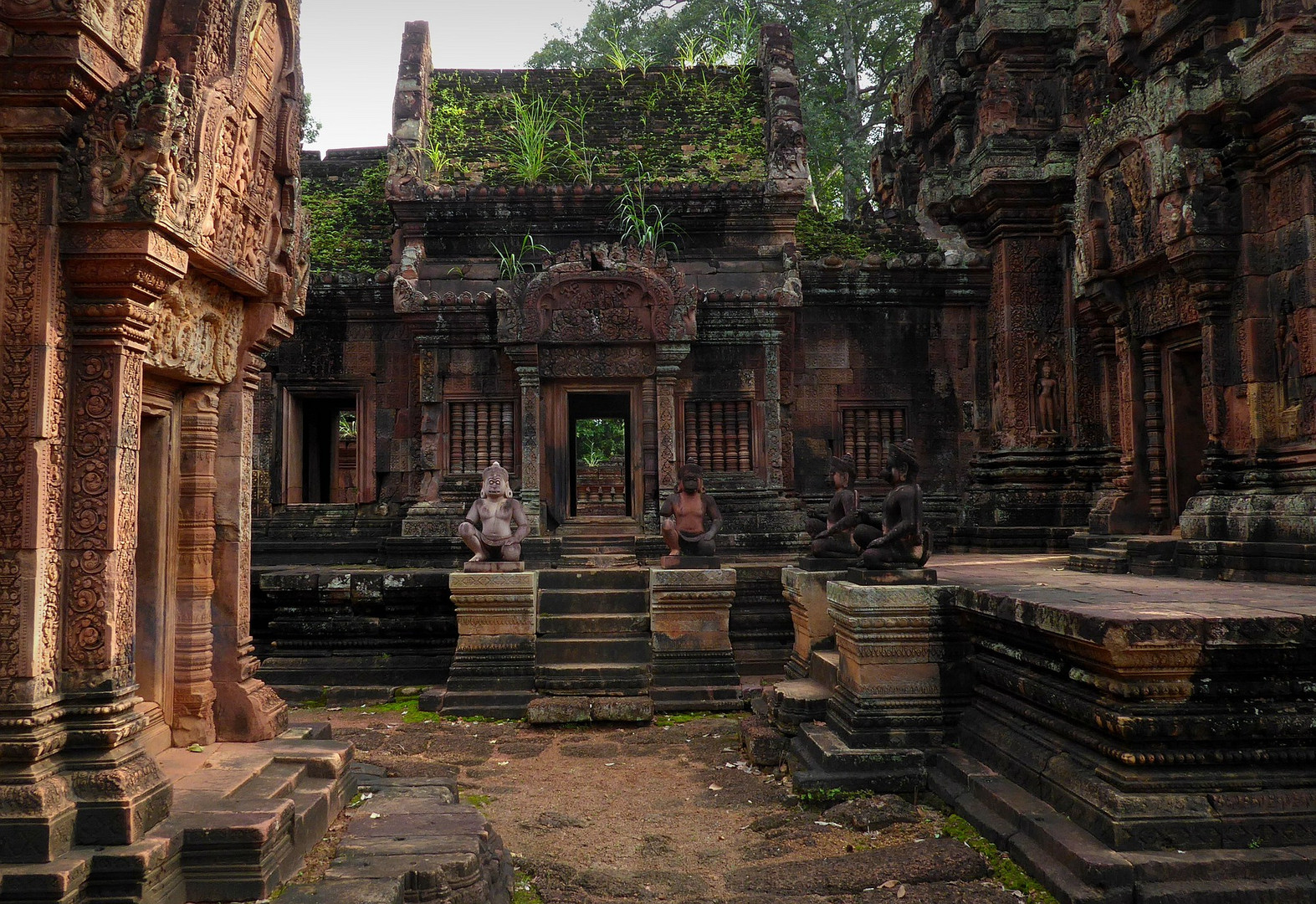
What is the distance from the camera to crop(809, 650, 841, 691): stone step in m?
6.80

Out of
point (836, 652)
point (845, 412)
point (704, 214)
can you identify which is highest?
point (704, 214)

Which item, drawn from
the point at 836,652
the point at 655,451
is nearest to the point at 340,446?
the point at 655,451

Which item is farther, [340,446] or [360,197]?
[340,446]

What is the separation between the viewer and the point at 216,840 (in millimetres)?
3615

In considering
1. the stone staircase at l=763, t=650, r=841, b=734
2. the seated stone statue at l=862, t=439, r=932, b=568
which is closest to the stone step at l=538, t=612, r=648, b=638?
the stone staircase at l=763, t=650, r=841, b=734

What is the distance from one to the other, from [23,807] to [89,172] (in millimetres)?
2329

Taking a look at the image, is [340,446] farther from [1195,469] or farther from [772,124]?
[1195,469]

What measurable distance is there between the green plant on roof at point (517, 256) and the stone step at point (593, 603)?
426cm

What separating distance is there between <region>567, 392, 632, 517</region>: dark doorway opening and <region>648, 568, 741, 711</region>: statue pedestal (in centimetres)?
272

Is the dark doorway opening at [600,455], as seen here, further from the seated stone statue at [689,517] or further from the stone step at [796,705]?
the stone step at [796,705]

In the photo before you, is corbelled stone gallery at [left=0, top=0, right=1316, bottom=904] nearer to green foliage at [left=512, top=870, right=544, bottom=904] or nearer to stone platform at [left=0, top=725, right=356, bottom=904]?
stone platform at [left=0, top=725, right=356, bottom=904]

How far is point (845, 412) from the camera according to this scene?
12.5 m

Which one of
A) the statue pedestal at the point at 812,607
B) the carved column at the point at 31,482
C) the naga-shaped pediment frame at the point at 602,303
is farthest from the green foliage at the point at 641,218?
the carved column at the point at 31,482

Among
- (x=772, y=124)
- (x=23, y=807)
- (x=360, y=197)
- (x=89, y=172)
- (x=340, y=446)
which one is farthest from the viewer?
(x=340, y=446)
